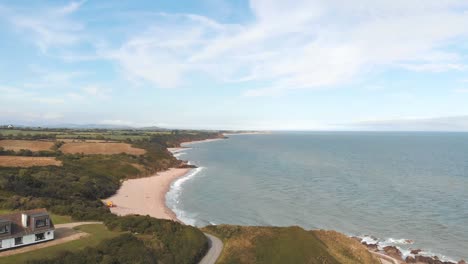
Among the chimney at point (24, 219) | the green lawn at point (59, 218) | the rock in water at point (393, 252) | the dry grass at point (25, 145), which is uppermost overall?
the dry grass at point (25, 145)

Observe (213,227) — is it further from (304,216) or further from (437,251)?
(437,251)

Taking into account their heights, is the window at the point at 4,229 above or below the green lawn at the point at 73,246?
above

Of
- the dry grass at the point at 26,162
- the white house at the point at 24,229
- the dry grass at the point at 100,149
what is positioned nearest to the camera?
the white house at the point at 24,229

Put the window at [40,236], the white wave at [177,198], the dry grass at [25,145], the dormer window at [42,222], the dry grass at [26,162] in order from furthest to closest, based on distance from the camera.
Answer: the dry grass at [25,145], the dry grass at [26,162], the white wave at [177,198], the window at [40,236], the dormer window at [42,222]

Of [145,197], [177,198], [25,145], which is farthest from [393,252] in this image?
[25,145]

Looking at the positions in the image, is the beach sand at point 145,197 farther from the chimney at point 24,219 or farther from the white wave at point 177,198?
the chimney at point 24,219

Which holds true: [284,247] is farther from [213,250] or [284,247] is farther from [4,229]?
[4,229]

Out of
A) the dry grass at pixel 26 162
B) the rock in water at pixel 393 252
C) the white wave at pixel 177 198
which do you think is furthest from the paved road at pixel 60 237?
the dry grass at pixel 26 162
